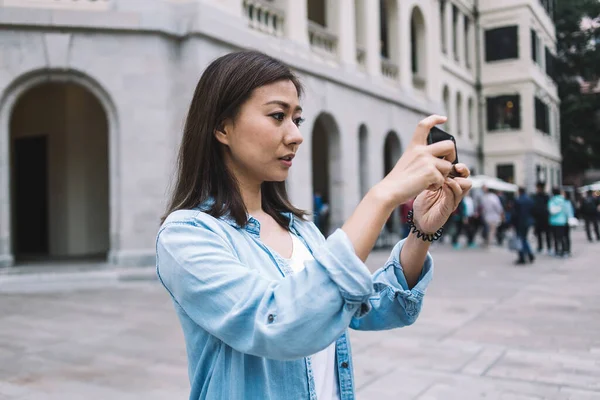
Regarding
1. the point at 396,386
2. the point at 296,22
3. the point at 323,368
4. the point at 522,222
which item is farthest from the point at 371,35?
the point at 323,368

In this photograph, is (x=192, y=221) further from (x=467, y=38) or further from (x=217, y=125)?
(x=467, y=38)

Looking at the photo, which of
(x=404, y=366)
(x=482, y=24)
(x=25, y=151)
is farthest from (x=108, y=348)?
(x=482, y=24)

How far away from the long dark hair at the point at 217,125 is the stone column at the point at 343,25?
1559 cm

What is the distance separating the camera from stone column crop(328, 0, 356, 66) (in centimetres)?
1664

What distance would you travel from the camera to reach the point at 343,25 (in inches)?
658

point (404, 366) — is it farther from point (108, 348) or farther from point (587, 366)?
point (108, 348)

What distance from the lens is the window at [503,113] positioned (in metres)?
33.6

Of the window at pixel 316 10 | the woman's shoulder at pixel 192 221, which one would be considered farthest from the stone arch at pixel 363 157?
the woman's shoulder at pixel 192 221

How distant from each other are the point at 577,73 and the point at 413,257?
49.4 meters

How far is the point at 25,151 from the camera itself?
1461 cm

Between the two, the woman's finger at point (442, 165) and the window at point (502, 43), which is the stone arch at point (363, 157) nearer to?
→ the woman's finger at point (442, 165)

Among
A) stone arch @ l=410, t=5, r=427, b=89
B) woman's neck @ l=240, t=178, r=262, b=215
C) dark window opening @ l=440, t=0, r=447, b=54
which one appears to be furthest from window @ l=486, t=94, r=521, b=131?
woman's neck @ l=240, t=178, r=262, b=215

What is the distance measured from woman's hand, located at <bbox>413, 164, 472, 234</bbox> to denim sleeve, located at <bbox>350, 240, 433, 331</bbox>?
17 centimetres

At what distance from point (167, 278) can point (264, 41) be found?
40.6ft
